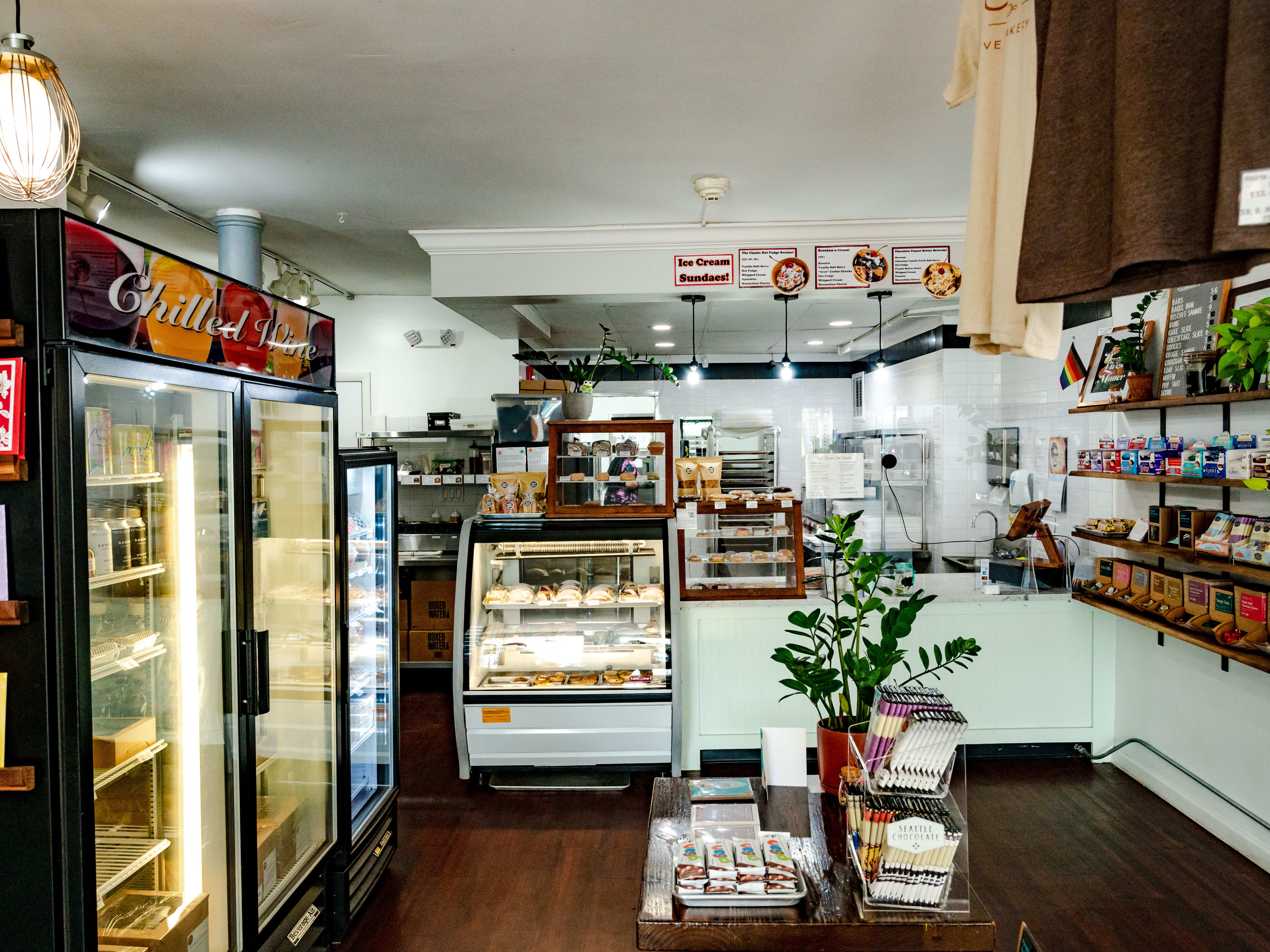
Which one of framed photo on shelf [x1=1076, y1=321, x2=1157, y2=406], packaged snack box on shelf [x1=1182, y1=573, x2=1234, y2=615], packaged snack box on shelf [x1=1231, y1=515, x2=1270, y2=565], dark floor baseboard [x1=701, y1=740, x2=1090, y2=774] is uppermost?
framed photo on shelf [x1=1076, y1=321, x2=1157, y2=406]

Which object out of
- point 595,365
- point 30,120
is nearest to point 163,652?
point 30,120

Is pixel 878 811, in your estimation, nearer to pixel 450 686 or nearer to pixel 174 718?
pixel 174 718

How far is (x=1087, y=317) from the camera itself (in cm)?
545

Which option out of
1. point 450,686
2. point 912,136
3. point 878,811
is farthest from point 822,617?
point 450,686

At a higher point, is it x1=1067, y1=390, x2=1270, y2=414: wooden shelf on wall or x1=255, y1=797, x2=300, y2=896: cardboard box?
x1=1067, y1=390, x2=1270, y2=414: wooden shelf on wall

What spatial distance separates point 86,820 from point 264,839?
105cm

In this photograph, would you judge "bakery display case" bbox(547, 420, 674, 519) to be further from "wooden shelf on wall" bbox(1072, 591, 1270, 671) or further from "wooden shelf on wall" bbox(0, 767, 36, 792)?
"wooden shelf on wall" bbox(0, 767, 36, 792)

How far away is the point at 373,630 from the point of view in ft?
12.1

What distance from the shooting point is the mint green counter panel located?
4.56m

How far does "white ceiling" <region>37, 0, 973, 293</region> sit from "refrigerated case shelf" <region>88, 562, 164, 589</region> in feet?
5.82

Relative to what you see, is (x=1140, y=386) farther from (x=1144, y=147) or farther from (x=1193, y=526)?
(x=1144, y=147)

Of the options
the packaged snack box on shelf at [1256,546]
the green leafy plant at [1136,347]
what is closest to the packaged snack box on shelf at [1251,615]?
the packaged snack box on shelf at [1256,546]

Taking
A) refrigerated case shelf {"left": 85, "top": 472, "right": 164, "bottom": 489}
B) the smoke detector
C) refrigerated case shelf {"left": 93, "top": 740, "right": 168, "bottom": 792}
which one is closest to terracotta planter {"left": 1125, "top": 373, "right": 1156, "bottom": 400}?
the smoke detector

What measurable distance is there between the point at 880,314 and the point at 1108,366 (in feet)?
9.90
